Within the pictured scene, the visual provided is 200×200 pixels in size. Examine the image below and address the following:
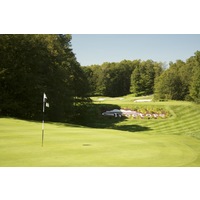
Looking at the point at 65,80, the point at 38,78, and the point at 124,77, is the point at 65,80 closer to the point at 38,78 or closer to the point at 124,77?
the point at 38,78

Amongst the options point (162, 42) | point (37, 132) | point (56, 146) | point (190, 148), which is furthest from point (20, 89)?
point (190, 148)

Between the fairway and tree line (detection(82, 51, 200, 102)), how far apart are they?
68cm

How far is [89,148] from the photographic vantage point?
7.92 meters

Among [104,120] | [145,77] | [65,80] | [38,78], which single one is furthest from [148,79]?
[65,80]

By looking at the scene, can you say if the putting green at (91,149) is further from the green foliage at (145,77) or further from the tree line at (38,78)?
the tree line at (38,78)

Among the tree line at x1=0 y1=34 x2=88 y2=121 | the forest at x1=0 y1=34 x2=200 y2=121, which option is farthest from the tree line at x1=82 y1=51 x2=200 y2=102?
→ the tree line at x1=0 y1=34 x2=88 y2=121

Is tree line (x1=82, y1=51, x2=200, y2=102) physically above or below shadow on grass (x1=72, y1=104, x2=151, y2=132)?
above

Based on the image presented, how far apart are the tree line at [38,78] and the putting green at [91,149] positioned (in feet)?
8.89

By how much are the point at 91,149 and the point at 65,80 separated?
8174 mm

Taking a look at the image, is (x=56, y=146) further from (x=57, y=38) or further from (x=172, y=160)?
(x=57, y=38)

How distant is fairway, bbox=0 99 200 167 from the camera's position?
Result: 23.5 ft

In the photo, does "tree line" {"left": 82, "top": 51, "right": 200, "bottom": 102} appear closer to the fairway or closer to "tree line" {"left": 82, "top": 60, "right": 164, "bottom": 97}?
"tree line" {"left": 82, "top": 60, "right": 164, "bottom": 97}

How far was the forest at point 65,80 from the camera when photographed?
11203mm
